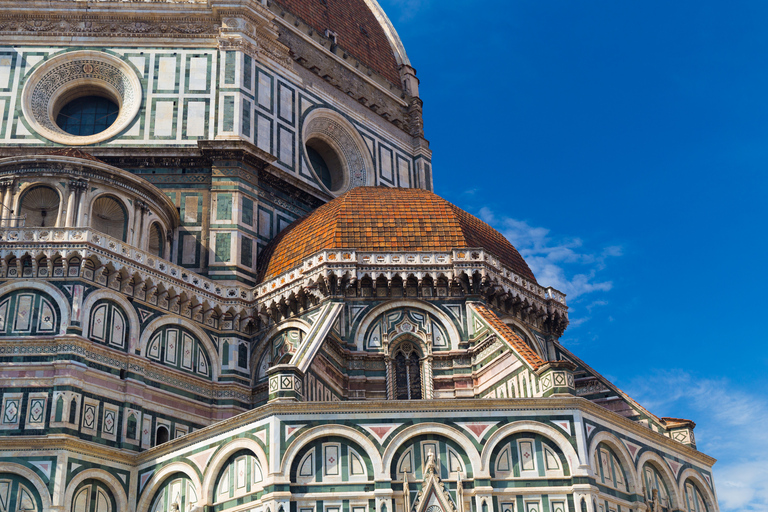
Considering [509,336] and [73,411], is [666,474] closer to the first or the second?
[509,336]

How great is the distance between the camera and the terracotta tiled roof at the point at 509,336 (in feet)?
79.4

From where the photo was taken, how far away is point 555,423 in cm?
2184

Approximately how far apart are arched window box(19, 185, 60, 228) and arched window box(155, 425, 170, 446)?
6.82m

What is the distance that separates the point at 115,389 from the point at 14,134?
11.6m

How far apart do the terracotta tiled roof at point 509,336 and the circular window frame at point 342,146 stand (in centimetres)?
1085

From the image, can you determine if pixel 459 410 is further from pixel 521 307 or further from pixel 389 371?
pixel 521 307

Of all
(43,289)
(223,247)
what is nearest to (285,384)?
(43,289)

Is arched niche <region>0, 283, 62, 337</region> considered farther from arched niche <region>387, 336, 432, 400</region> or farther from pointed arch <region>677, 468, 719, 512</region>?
pointed arch <region>677, 468, 719, 512</region>

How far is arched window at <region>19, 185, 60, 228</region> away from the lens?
27.2 m

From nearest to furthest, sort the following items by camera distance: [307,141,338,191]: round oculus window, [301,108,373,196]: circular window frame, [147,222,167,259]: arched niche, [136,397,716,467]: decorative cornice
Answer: [136,397,716,467]: decorative cornice
[147,222,167,259]: arched niche
[301,108,373,196]: circular window frame
[307,141,338,191]: round oculus window

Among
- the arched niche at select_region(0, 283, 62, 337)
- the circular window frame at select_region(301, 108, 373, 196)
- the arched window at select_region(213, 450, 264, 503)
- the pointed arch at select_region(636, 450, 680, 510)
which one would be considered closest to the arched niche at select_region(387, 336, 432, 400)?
the arched window at select_region(213, 450, 264, 503)

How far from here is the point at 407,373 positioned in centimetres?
2622

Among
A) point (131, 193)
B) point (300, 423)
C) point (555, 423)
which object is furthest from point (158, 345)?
point (555, 423)

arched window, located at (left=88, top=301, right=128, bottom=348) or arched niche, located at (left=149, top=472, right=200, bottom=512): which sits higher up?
arched window, located at (left=88, top=301, right=128, bottom=348)
